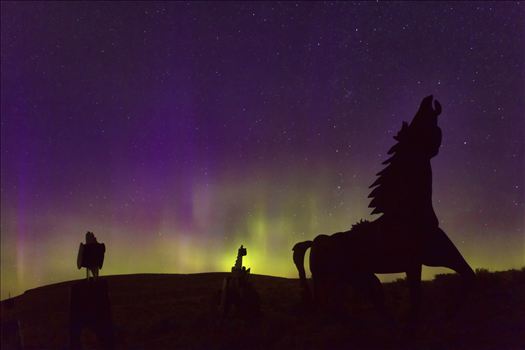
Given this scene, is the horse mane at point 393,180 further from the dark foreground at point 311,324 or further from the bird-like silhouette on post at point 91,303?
the bird-like silhouette on post at point 91,303

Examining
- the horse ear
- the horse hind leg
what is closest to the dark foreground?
the horse hind leg

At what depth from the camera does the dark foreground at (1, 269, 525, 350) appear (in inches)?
335

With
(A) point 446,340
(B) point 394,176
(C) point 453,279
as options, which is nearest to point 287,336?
(A) point 446,340

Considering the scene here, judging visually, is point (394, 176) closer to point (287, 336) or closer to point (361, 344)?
point (361, 344)

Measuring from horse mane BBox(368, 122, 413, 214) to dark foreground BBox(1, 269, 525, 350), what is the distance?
2.22 meters

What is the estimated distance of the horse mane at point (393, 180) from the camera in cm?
905

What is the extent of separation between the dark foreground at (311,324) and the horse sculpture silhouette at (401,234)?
2.34ft

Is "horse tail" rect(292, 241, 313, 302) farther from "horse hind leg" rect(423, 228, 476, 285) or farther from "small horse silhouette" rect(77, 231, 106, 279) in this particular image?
"small horse silhouette" rect(77, 231, 106, 279)

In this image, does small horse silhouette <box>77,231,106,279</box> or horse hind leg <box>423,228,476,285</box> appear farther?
small horse silhouette <box>77,231,106,279</box>

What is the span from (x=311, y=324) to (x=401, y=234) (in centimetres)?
322

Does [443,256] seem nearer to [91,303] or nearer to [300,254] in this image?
[300,254]

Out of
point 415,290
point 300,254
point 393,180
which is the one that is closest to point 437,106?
point 393,180

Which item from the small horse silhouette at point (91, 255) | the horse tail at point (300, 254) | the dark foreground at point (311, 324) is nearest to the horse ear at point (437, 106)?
the dark foreground at point (311, 324)

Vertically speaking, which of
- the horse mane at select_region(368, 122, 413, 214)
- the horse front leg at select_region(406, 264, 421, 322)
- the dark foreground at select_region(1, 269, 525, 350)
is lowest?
the dark foreground at select_region(1, 269, 525, 350)
